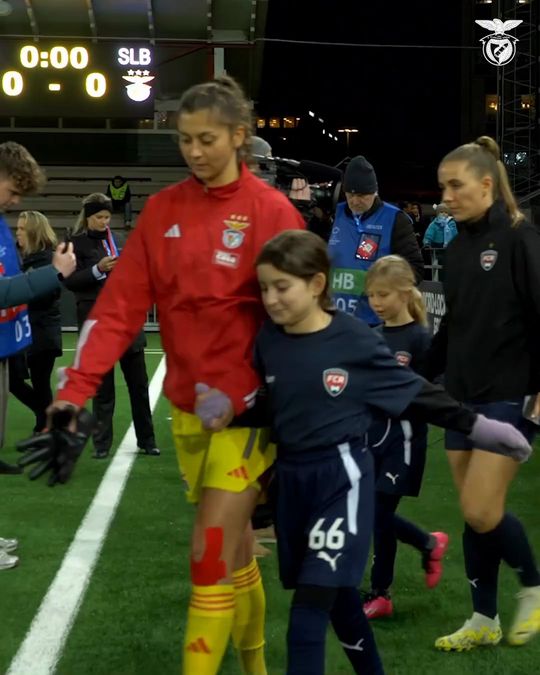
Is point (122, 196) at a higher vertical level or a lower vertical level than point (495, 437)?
higher

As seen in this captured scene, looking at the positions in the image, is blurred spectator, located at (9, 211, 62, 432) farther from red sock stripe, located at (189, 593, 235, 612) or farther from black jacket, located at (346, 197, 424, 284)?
red sock stripe, located at (189, 593, 235, 612)

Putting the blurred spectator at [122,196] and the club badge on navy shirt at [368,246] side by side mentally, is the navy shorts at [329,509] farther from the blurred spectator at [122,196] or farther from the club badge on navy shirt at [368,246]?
the blurred spectator at [122,196]

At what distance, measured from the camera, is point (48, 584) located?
5.71m

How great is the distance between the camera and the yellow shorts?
370cm

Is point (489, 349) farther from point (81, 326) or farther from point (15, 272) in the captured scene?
point (81, 326)

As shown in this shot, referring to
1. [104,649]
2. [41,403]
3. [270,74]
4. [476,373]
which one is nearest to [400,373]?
[476,373]

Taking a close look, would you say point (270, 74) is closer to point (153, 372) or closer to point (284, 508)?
point (153, 372)

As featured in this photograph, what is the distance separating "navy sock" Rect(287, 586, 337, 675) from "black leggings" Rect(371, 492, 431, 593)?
5.17 ft

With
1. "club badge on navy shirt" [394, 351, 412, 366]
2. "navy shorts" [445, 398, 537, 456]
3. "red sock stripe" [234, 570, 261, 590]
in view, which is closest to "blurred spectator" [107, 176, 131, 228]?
"club badge on navy shirt" [394, 351, 412, 366]

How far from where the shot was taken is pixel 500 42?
90.1ft

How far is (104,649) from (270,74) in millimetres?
66601

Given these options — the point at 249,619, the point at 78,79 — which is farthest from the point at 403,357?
the point at 78,79

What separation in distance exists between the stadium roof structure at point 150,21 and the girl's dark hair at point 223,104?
2354cm

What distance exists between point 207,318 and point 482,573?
182 centimetres
